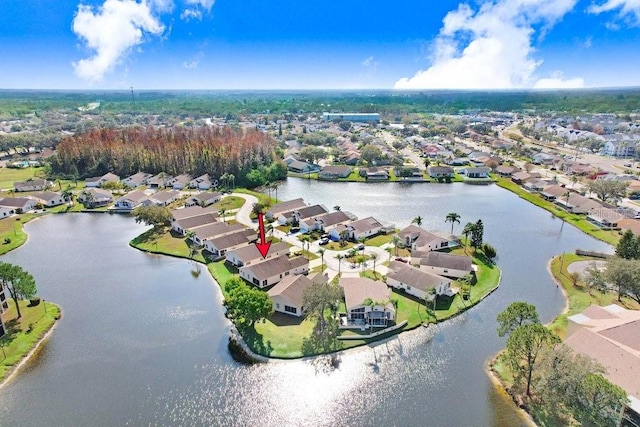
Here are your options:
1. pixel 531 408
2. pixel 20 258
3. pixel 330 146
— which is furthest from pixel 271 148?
pixel 531 408

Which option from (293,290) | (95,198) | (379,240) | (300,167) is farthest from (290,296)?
(300,167)

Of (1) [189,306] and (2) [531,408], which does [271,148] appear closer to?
(1) [189,306]

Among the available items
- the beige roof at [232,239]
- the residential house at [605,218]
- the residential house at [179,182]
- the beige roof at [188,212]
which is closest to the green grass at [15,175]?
the residential house at [179,182]

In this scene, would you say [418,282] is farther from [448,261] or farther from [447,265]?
[448,261]

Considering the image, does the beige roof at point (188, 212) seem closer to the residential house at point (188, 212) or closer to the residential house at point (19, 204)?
the residential house at point (188, 212)

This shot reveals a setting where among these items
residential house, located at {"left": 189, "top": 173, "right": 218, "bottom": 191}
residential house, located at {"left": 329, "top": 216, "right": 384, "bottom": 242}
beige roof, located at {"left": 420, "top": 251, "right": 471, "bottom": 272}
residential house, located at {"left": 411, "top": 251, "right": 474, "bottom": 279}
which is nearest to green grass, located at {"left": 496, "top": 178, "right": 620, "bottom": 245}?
residential house, located at {"left": 411, "top": 251, "right": 474, "bottom": 279}

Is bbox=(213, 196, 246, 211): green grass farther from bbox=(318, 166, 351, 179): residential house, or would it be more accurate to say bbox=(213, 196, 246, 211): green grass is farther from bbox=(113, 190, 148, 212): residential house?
bbox=(318, 166, 351, 179): residential house

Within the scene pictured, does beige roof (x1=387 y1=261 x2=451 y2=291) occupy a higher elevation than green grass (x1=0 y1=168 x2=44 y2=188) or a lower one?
higher
